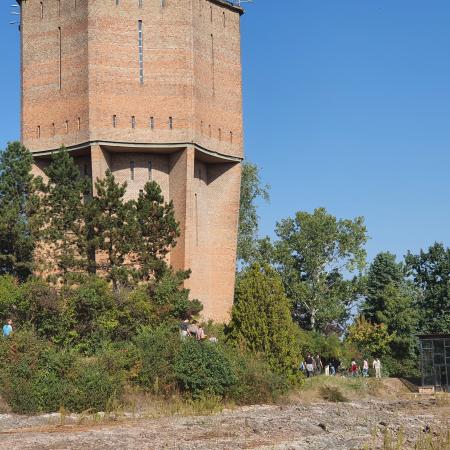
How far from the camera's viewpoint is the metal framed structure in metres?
40.3

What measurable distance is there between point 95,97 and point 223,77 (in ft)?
19.8

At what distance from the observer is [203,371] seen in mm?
25156

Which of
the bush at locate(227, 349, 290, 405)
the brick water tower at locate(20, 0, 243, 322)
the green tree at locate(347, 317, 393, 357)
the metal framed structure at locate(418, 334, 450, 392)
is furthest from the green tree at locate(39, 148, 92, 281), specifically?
the green tree at locate(347, 317, 393, 357)

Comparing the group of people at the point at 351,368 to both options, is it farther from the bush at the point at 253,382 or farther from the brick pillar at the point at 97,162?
the bush at the point at 253,382

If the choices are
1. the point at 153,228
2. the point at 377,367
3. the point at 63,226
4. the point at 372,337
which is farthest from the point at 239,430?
the point at 372,337

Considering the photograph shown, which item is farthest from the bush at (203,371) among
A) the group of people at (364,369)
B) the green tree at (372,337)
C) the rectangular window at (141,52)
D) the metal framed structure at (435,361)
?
the green tree at (372,337)

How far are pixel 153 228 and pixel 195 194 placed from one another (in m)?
6.99

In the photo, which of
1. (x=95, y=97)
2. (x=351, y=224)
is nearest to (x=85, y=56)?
(x=95, y=97)

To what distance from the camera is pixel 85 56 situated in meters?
38.1

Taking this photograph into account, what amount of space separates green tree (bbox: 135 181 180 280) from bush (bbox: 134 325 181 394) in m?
6.54

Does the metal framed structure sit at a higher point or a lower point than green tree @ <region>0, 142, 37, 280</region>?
lower

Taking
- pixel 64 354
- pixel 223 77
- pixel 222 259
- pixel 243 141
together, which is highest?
pixel 223 77

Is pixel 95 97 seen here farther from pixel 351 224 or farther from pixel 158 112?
pixel 351 224

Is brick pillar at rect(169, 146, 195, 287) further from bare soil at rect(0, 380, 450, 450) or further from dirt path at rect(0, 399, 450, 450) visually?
dirt path at rect(0, 399, 450, 450)
